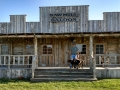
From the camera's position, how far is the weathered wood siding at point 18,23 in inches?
508

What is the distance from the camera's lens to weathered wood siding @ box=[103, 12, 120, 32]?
12.6m

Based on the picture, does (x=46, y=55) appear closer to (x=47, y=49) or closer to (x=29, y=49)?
(x=47, y=49)

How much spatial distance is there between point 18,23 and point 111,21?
290 inches

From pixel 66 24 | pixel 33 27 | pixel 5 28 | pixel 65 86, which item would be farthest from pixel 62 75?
pixel 5 28

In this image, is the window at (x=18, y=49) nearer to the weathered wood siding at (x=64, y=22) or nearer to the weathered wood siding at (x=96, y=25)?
the weathered wood siding at (x=64, y=22)

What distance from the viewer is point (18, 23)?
1296 centimetres

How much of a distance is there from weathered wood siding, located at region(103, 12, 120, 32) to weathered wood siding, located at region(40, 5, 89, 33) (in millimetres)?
→ 1556

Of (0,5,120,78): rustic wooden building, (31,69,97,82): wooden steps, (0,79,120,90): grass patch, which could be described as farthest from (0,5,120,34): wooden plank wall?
(0,79,120,90): grass patch

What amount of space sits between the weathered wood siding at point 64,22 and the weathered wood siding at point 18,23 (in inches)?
57.4

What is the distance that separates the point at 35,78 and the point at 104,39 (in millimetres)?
6733

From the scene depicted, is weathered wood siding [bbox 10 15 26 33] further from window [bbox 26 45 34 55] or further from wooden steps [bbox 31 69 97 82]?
wooden steps [bbox 31 69 97 82]

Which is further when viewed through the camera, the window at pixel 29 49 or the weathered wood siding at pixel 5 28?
the window at pixel 29 49

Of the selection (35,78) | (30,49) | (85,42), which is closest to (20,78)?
(35,78)

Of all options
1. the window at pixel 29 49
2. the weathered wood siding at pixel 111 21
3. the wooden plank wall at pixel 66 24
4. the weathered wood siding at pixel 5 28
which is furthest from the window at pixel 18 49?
the weathered wood siding at pixel 111 21
